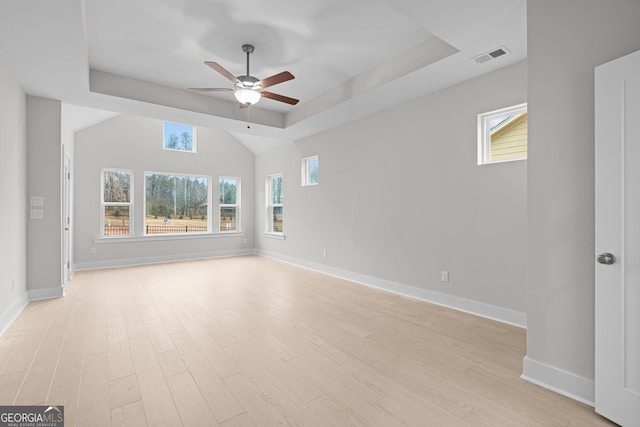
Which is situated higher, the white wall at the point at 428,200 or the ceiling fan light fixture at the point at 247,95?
the ceiling fan light fixture at the point at 247,95

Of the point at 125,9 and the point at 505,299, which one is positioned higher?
the point at 125,9

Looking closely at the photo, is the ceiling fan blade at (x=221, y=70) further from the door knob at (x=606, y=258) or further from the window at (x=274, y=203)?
the window at (x=274, y=203)

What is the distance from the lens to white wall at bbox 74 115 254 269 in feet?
19.1

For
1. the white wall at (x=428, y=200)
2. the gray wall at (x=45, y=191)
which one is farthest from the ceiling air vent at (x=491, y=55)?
the gray wall at (x=45, y=191)

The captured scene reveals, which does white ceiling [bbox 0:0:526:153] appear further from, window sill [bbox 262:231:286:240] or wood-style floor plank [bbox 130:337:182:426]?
window sill [bbox 262:231:286:240]

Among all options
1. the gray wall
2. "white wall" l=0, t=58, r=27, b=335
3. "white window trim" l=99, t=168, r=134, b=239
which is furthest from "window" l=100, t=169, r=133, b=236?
"white wall" l=0, t=58, r=27, b=335

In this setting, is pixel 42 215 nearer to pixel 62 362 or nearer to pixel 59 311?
pixel 59 311

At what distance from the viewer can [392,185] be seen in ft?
14.2

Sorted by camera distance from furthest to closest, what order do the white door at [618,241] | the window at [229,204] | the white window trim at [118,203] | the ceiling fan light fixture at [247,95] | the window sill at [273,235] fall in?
the window at [229,204]
the window sill at [273,235]
the white window trim at [118,203]
the ceiling fan light fixture at [247,95]
the white door at [618,241]

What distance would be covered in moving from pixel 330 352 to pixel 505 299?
2.02 meters

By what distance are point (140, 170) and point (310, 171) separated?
3731mm

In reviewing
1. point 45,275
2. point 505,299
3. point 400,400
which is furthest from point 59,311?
point 505,299

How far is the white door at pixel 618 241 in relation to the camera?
1.56 m

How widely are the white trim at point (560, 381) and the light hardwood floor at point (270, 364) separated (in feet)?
0.23
